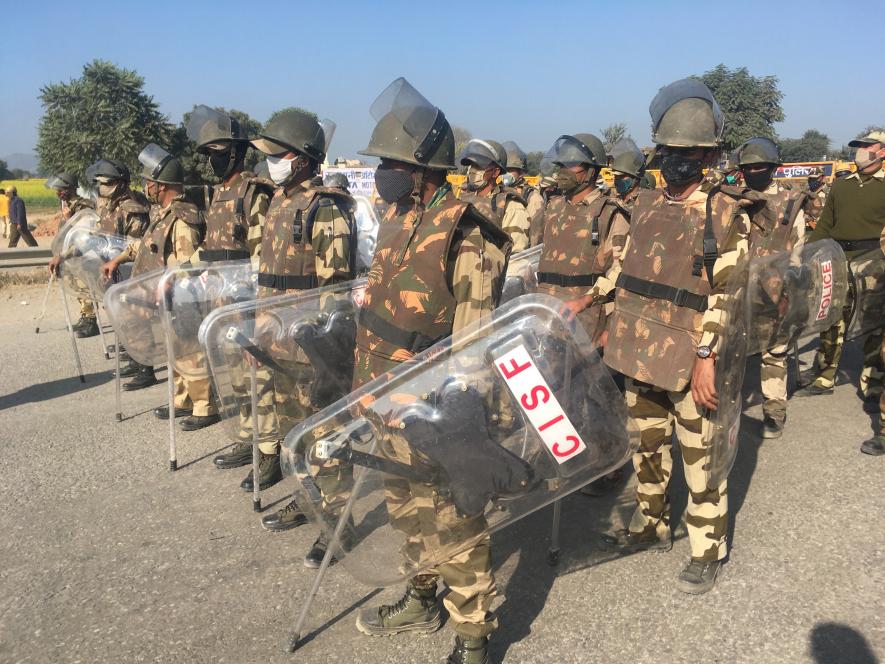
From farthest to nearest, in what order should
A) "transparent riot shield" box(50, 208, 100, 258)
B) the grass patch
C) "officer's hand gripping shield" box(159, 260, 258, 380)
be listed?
the grass patch, "transparent riot shield" box(50, 208, 100, 258), "officer's hand gripping shield" box(159, 260, 258, 380)

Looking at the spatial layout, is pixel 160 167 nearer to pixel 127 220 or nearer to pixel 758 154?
pixel 127 220

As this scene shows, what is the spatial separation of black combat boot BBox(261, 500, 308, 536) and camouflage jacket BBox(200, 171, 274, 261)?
6.39 feet

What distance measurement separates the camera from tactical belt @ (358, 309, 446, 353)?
2.71m

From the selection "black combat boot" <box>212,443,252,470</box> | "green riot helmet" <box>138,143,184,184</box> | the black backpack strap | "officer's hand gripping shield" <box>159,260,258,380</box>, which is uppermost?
"green riot helmet" <box>138,143,184,184</box>

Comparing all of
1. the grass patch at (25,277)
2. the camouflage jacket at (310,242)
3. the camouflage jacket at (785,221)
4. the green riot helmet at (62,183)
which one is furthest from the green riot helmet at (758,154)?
the grass patch at (25,277)

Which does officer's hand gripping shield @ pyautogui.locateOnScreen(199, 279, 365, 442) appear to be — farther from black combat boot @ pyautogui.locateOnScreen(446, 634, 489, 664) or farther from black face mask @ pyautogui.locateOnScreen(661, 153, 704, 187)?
black face mask @ pyautogui.locateOnScreen(661, 153, 704, 187)

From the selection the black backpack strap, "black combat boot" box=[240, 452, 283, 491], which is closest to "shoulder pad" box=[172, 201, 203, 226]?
"black combat boot" box=[240, 452, 283, 491]

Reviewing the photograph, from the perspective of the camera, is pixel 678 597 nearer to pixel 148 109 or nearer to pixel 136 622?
pixel 136 622

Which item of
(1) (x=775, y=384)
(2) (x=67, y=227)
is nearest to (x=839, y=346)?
(1) (x=775, y=384)

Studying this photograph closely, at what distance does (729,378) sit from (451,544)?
158cm

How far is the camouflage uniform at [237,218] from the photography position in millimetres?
5137

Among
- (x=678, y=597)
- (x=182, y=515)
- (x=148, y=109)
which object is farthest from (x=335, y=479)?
(x=148, y=109)

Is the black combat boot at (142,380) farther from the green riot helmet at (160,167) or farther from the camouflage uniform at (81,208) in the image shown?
the camouflage uniform at (81,208)

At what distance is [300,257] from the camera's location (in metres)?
4.22
